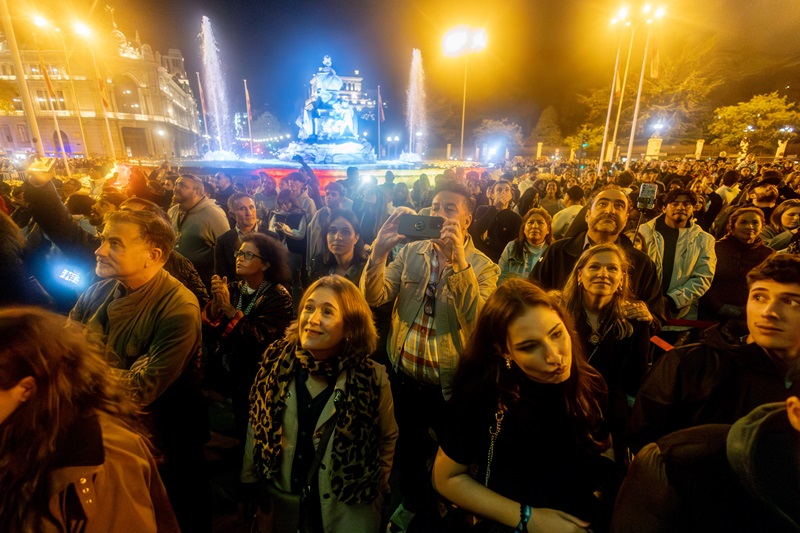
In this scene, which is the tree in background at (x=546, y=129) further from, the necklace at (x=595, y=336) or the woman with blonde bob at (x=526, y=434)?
the woman with blonde bob at (x=526, y=434)

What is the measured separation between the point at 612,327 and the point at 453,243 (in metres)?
1.21

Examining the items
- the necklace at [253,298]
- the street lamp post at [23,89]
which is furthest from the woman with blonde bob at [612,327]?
the street lamp post at [23,89]

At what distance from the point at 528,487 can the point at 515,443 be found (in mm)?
190

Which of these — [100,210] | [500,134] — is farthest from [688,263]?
[500,134]

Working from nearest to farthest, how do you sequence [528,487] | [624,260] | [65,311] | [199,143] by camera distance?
[528,487] → [624,260] → [65,311] → [199,143]

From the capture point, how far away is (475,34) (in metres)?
22.7

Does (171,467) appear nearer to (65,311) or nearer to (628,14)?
(65,311)

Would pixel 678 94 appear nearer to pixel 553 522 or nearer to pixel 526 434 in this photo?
pixel 526 434

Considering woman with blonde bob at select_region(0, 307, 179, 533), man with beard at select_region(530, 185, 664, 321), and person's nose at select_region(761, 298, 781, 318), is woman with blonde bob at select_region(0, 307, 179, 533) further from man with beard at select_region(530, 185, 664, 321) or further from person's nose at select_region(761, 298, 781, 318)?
man with beard at select_region(530, 185, 664, 321)

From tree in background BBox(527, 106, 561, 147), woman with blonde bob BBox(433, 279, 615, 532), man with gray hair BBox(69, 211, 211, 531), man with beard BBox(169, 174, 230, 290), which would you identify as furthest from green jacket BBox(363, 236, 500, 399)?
tree in background BBox(527, 106, 561, 147)

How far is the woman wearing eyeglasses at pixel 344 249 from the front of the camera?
12.6 feet

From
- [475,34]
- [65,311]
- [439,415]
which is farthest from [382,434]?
[475,34]

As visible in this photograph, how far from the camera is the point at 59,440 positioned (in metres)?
1.27

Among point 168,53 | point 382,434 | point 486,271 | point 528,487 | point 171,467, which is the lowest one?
point 171,467
